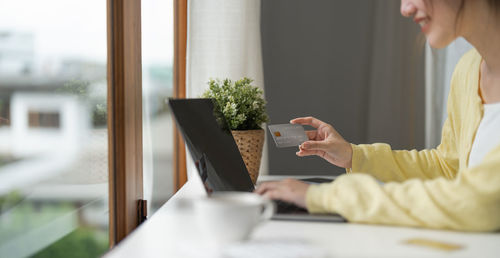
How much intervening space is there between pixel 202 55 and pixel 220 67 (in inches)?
3.1

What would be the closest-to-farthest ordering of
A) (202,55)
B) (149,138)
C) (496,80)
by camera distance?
(496,80)
(149,138)
(202,55)

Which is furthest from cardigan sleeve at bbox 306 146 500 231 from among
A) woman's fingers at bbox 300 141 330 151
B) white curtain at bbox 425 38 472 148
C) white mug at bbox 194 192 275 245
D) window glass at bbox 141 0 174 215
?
white curtain at bbox 425 38 472 148

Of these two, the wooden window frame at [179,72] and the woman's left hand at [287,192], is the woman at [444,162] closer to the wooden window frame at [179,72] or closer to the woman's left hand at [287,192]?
the woman's left hand at [287,192]

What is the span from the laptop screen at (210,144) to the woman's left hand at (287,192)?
0.52ft

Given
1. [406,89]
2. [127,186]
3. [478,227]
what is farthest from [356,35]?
[478,227]

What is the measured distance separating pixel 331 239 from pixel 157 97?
3.29 feet

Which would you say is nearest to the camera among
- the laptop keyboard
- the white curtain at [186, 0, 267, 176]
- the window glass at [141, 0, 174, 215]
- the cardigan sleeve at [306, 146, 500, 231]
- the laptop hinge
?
the cardigan sleeve at [306, 146, 500, 231]

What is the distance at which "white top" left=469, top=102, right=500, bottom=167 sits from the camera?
103 cm

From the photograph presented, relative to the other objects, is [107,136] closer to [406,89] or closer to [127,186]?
[127,186]

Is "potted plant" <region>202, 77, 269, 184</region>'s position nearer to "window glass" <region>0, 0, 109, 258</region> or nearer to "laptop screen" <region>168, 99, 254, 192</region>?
"laptop screen" <region>168, 99, 254, 192</region>

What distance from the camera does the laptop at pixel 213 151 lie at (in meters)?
0.94

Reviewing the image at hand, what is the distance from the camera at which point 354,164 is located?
129 cm

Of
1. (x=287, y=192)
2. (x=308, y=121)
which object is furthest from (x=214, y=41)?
(x=287, y=192)

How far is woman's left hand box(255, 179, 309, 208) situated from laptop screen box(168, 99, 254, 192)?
0.52 feet
